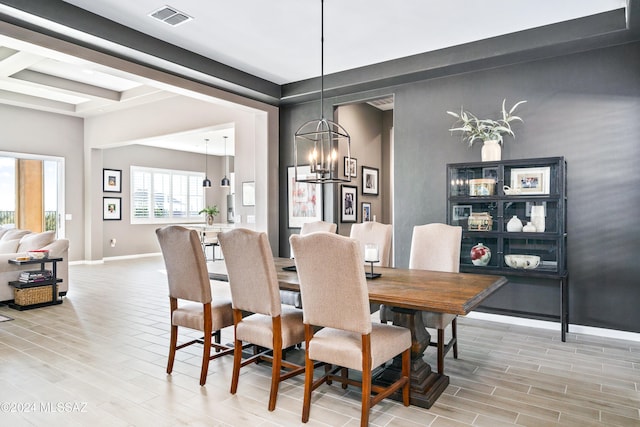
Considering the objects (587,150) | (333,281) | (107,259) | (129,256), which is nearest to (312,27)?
(333,281)

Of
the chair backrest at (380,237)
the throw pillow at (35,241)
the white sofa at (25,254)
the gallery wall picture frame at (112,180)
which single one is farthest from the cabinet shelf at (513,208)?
the gallery wall picture frame at (112,180)

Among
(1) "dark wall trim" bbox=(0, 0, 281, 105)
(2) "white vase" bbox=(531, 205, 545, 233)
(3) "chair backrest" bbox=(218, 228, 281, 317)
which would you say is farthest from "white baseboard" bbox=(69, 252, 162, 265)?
(2) "white vase" bbox=(531, 205, 545, 233)

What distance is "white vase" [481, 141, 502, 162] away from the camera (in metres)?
4.32

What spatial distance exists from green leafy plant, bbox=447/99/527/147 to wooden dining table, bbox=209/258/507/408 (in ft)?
6.64

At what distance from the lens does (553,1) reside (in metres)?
3.50

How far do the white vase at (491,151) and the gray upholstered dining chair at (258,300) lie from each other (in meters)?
2.75

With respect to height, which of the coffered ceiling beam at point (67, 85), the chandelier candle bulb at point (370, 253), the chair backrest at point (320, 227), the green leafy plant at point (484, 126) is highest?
the coffered ceiling beam at point (67, 85)

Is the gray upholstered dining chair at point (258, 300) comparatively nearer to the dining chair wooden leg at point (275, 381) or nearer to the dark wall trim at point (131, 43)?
the dining chair wooden leg at point (275, 381)

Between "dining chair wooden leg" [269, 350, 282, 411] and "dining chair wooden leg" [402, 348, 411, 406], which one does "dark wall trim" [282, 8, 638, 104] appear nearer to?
"dining chair wooden leg" [402, 348, 411, 406]

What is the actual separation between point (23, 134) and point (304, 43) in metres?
6.73

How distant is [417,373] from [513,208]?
7.35ft

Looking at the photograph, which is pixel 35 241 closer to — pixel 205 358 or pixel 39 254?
pixel 39 254

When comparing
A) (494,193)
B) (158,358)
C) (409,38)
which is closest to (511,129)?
(494,193)

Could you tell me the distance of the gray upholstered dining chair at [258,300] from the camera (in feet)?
8.38
